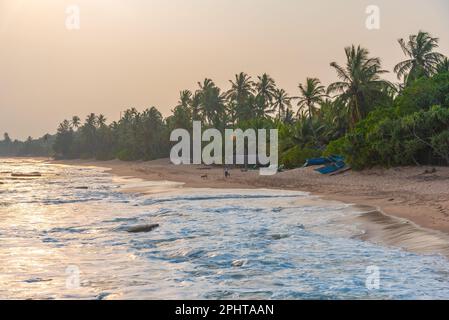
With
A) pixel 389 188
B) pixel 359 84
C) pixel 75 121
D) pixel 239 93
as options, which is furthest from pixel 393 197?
pixel 75 121

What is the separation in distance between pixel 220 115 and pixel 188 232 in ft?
230

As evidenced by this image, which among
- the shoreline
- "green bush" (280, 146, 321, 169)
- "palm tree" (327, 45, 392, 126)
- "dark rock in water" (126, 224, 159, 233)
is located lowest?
"dark rock in water" (126, 224, 159, 233)

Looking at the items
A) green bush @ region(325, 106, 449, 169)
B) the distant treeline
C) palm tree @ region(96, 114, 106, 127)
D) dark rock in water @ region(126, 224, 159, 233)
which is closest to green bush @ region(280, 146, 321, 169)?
the distant treeline

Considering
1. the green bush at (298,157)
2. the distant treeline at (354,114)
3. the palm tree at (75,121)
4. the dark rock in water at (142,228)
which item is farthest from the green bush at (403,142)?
the palm tree at (75,121)

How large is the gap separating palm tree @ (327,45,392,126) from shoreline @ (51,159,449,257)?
939 centimetres

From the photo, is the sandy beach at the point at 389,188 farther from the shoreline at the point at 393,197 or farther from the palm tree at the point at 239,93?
the palm tree at the point at 239,93

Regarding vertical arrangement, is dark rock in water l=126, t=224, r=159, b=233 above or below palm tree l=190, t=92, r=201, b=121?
below

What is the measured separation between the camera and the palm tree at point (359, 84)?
42562 mm

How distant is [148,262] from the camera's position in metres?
9.59

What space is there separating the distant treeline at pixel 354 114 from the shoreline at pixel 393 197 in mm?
1816

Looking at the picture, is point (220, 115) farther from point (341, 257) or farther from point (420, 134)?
point (341, 257)

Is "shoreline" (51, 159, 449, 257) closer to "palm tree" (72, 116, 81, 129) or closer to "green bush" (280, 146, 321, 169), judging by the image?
"green bush" (280, 146, 321, 169)

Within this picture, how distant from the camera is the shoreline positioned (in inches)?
448

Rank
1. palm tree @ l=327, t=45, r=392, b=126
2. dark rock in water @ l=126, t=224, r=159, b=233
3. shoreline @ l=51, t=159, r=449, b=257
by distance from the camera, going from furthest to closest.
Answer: palm tree @ l=327, t=45, r=392, b=126 < dark rock in water @ l=126, t=224, r=159, b=233 < shoreline @ l=51, t=159, r=449, b=257
